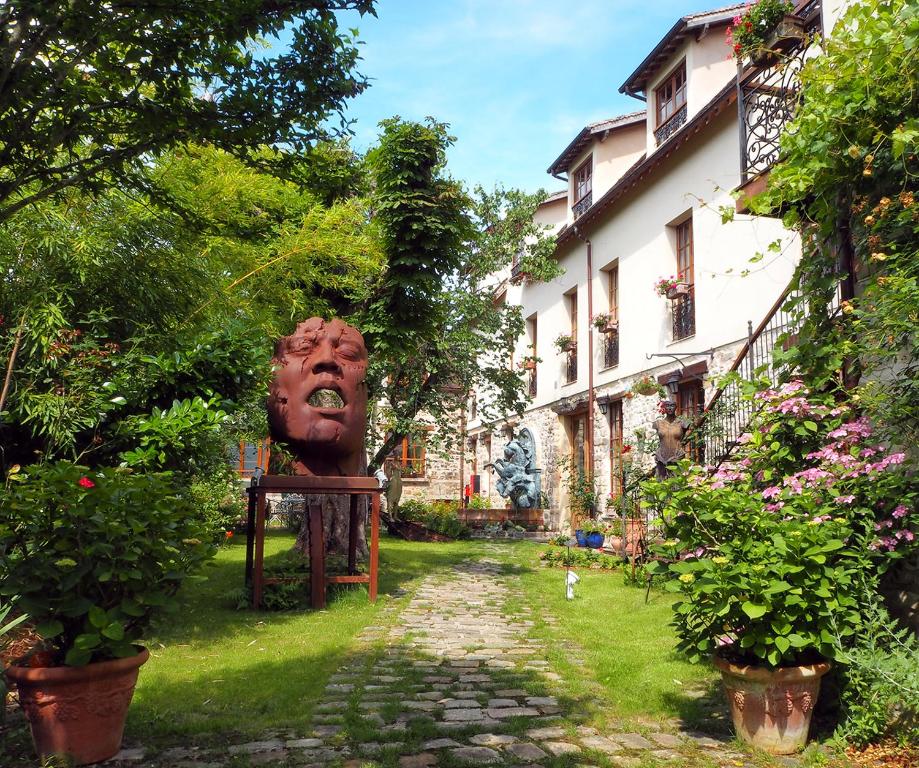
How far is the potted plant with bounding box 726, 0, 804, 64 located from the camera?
5.68 metres

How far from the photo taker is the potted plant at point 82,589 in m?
3.24

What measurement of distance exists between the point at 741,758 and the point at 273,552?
910cm

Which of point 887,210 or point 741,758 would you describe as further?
point 887,210

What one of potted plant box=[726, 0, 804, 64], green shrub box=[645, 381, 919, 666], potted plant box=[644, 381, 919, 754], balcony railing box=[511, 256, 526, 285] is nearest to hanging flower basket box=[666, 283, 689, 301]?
balcony railing box=[511, 256, 526, 285]

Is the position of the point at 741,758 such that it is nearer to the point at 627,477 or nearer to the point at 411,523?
the point at 627,477

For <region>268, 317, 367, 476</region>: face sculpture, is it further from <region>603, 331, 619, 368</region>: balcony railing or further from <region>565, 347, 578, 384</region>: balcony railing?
<region>565, 347, 578, 384</region>: balcony railing

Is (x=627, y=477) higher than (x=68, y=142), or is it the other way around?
(x=68, y=142)

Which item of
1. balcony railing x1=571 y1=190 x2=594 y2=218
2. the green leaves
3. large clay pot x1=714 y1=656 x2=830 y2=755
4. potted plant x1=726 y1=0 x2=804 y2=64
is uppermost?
balcony railing x1=571 y1=190 x2=594 y2=218

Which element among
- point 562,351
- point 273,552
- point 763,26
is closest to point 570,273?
point 562,351

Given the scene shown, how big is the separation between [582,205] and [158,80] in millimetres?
12472

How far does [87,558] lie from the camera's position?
328 cm

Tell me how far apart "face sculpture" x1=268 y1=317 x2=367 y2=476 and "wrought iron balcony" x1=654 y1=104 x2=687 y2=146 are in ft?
A: 24.7

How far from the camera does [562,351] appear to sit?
1597cm

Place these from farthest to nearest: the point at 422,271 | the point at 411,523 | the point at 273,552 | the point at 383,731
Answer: the point at 411,523, the point at 273,552, the point at 422,271, the point at 383,731
